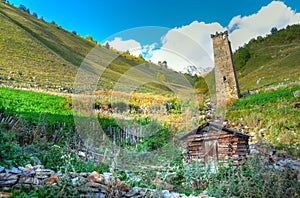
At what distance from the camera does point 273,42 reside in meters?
52.5

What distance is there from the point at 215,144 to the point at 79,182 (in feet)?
17.9

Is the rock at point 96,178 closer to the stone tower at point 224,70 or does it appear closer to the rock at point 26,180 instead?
the rock at point 26,180

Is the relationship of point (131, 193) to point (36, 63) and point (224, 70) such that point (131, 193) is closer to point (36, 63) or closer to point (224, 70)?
point (224, 70)

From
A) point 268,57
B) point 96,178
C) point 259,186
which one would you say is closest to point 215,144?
point 259,186

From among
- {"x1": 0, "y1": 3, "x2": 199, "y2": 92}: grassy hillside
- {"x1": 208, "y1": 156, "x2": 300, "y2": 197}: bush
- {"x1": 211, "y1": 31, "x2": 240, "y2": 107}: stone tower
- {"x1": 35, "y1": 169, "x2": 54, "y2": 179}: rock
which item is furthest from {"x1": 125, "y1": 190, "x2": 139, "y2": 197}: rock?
{"x1": 211, "y1": 31, "x2": 240, "y2": 107}: stone tower

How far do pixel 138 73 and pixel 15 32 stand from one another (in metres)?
35.6

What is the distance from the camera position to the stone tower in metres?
22.5

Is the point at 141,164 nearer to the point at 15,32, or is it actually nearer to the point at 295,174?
the point at 295,174

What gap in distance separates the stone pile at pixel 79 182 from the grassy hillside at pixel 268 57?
98.0 ft

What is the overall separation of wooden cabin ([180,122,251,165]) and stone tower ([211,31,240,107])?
13.4 m

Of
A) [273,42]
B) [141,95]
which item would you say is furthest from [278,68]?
[141,95]

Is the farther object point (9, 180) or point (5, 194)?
point (9, 180)

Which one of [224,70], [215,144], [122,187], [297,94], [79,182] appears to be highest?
[224,70]

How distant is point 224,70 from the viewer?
910 inches
